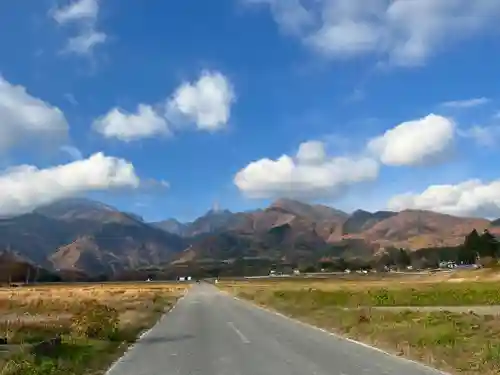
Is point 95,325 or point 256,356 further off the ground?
point 95,325

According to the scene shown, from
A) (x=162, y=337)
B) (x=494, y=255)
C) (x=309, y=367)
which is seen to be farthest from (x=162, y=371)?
(x=494, y=255)

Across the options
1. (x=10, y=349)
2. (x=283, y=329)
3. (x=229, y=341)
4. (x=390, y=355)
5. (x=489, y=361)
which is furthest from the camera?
(x=283, y=329)

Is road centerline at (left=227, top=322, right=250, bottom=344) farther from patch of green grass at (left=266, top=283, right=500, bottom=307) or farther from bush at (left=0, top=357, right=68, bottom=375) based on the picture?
patch of green grass at (left=266, top=283, right=500, bottom=307)

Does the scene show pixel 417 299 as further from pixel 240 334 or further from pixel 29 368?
pixel 29 368

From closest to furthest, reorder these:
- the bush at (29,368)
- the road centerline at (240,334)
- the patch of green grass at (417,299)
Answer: the bush at (29,368) < the road centerline at (240,334) < the patch of green grass at (417,299)

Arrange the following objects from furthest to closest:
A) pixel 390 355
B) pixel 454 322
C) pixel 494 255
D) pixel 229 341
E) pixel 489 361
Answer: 1. pixel 494 255
2. pixel 454 322
3. pixel 229 341
4. pixel 390 355
5. pixel 489 361

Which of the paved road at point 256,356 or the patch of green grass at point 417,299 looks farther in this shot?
the patch of green grass at point 417,299

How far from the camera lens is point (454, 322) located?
25000mm

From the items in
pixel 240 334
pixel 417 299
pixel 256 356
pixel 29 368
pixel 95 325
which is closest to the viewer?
pixel 29 368

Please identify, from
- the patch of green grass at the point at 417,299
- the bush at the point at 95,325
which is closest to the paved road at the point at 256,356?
the bush at the point at 95,325

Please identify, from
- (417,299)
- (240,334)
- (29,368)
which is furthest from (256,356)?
(417,299)

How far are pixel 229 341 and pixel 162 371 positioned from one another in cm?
784

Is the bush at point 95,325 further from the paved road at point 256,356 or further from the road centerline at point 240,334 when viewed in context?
the road centerline at point 240,334

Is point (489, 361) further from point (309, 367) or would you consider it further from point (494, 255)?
point (494, 255)
